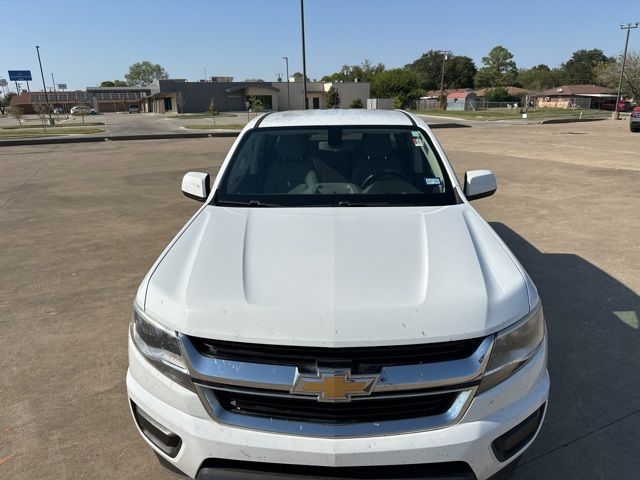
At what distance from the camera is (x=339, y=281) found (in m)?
1.96

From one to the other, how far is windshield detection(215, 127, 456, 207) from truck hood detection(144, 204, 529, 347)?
1.20 feet

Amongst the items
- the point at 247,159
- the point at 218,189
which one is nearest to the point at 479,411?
the point at 218,189

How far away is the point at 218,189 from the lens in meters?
3.14

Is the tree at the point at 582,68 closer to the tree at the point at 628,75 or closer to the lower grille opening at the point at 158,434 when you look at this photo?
the tree at the point at 628,75

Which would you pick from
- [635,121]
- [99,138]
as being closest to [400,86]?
[635,121]

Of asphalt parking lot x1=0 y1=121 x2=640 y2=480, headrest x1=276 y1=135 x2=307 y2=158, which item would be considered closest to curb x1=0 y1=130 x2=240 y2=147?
asphalt parking lot x1=0 y1=121 x2=640 y2=480

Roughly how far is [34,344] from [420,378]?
10.7 feet

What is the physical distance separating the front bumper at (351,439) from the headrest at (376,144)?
199 cm

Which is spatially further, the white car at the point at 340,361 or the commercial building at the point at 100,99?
the commercial building at the point at 100,99

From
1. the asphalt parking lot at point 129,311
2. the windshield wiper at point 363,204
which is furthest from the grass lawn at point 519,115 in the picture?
the windshield wiper at point 363,204

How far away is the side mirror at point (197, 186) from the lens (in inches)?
134

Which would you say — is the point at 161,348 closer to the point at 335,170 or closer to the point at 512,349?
the point at 512,349

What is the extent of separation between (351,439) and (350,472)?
115mm

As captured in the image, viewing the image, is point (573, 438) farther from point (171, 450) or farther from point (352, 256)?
point (171, 450)
